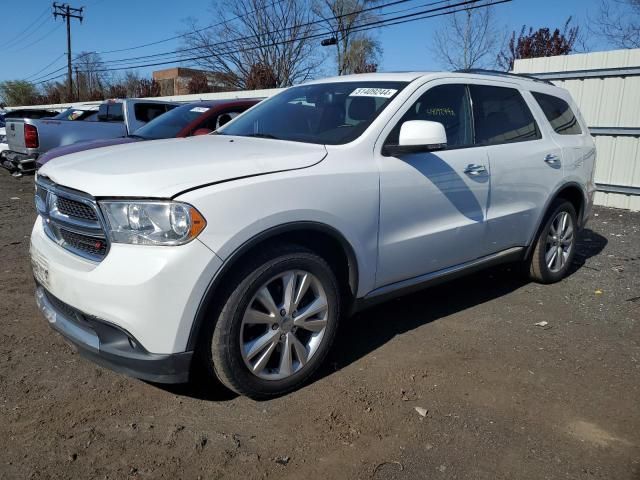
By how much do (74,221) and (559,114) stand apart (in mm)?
4249

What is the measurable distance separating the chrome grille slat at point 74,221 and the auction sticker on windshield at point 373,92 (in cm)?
194

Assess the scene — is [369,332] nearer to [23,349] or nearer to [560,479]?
[560,479]

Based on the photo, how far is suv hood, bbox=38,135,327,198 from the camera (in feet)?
8.51

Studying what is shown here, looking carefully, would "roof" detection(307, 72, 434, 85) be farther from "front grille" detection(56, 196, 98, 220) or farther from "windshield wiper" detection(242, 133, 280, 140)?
"front grille" detection(56, 196, 98, 220)

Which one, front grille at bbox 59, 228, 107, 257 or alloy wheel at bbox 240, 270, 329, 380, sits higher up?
front grille at bbox 59, 228, 107, 257

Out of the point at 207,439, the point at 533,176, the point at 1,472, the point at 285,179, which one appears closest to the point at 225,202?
the point at 285,179

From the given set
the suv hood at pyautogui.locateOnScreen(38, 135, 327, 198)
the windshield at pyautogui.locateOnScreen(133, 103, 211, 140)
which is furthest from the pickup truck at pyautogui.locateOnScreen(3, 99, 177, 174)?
the suv hood at pyautogui.locateOnScreen(38, 135, 327, 198)

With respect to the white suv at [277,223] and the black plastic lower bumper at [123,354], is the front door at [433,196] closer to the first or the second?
the white suv at [277,223]

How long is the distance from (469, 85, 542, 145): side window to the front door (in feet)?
0.39

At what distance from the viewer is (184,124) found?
7.44m

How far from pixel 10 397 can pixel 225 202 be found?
164 cm

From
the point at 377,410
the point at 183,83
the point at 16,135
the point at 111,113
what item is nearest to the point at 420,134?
the point at 377,410

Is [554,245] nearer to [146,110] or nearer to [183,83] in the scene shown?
[146,110]

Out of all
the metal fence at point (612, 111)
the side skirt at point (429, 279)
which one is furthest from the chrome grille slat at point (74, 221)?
the metal fence at point (612, 111)
